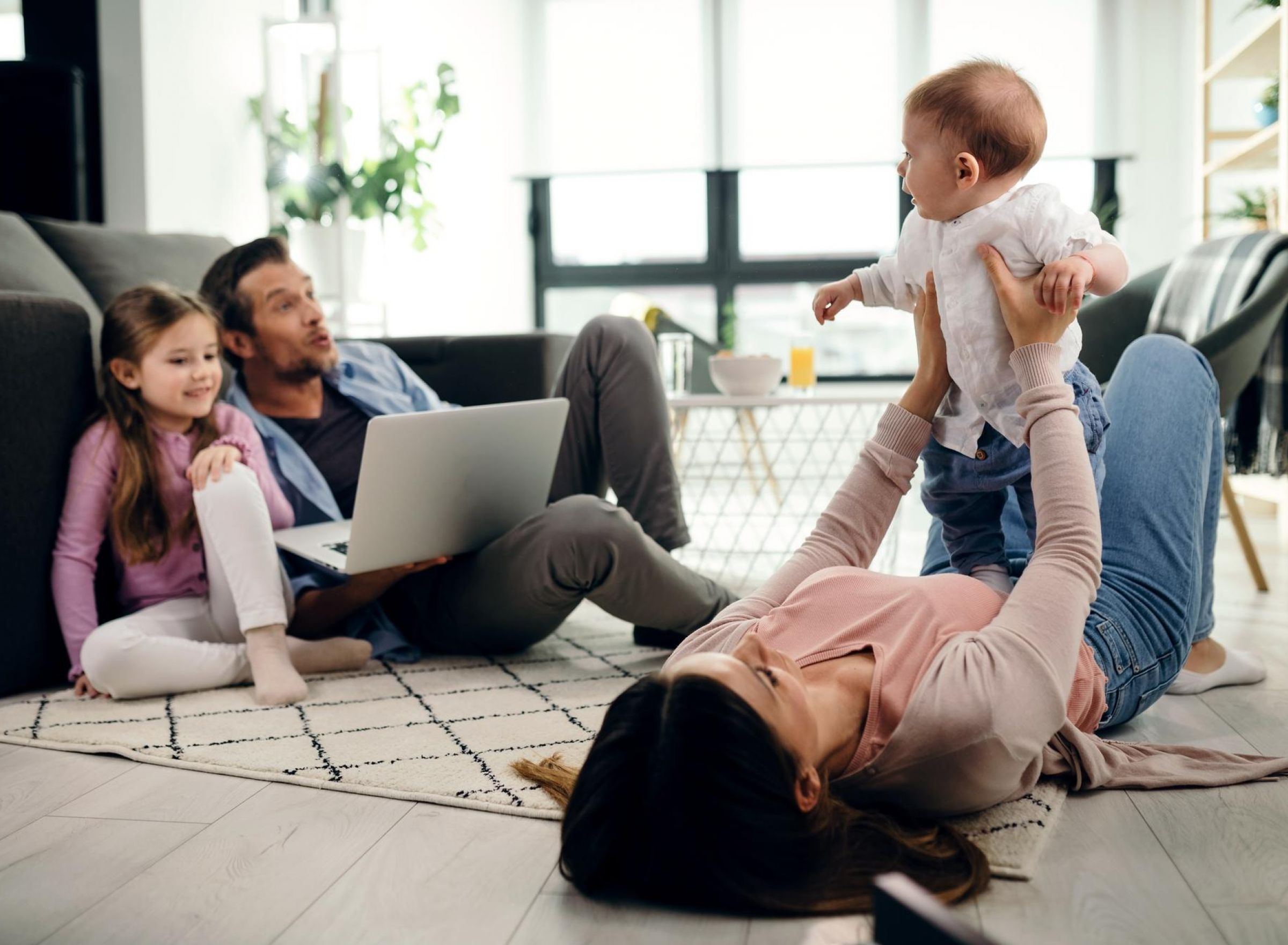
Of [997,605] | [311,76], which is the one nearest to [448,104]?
[311,76]

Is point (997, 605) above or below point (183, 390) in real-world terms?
below

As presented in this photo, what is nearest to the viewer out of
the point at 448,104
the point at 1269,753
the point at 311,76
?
the point at 1269,753

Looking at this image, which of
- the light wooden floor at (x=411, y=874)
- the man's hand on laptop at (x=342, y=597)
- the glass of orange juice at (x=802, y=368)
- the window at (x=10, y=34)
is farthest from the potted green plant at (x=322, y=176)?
the light wooden floor at (x=411, y=874)

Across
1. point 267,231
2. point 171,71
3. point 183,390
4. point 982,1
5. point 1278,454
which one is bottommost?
point 1278,454

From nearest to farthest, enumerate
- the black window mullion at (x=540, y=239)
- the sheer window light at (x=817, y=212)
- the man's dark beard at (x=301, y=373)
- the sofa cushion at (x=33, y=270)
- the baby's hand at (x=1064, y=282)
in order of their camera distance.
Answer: the baby's hand at (x=1064, y=282)
the sofa cushion at (x=33, y=270)
the man's dark beard at (x=301, y=373)
the sheer window light at (x=817, y=212)
the black window mullion at (x=540, y=239)

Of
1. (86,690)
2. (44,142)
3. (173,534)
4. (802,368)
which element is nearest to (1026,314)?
(173,534)

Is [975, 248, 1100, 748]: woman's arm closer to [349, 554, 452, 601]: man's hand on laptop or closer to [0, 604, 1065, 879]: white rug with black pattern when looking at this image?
[0, 604, 1065, 879]: white rug with black pattern

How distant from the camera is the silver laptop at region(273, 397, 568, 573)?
167 centimetres

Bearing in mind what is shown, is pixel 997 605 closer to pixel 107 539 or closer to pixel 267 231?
pixel 107 539

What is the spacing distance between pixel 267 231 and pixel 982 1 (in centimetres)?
365

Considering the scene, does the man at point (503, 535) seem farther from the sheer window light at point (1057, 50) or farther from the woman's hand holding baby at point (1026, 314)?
the sheer window light at point (1057, 50)

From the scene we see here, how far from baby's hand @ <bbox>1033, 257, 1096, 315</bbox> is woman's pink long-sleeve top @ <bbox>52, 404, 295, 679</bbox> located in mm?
1265

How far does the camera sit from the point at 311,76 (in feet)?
12.5

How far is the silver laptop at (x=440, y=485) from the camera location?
5.49 feet
